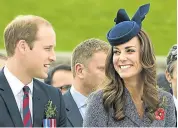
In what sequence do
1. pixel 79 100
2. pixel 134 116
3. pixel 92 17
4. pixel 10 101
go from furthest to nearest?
1. pixel 92 17
2. pixel 79 100
3. pixel 10 101
4. pixel 134 116

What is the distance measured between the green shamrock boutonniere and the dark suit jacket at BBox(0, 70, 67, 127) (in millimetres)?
29

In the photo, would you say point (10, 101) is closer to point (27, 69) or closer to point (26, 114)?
point (26, 114)

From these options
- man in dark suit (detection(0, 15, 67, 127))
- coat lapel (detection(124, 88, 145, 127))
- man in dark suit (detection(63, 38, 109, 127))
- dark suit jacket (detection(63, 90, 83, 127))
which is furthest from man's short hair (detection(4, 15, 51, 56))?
man in dark suit (detection(63, 38, 109, 127))

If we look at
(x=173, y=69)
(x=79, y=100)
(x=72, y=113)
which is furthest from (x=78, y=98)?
(x=173, y=69)

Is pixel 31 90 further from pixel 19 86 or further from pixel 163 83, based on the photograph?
pixel 163 83

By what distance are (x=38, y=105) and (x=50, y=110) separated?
104 mm

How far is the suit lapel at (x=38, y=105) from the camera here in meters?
6.03

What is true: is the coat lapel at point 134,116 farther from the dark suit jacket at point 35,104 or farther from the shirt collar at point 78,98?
the shirt collar at point 78,98

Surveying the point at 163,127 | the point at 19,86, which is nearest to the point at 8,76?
the point at 19,86

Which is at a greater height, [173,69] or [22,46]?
[22,46]

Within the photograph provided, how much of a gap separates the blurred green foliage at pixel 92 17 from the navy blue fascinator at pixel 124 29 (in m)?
7.20


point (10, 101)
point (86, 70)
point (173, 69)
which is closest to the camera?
point (10, 101)

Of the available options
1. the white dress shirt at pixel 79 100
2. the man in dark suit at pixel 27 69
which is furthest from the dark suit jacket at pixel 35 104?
the white dress shirt at pixel 79 100

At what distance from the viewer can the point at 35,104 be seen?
19.9ft
